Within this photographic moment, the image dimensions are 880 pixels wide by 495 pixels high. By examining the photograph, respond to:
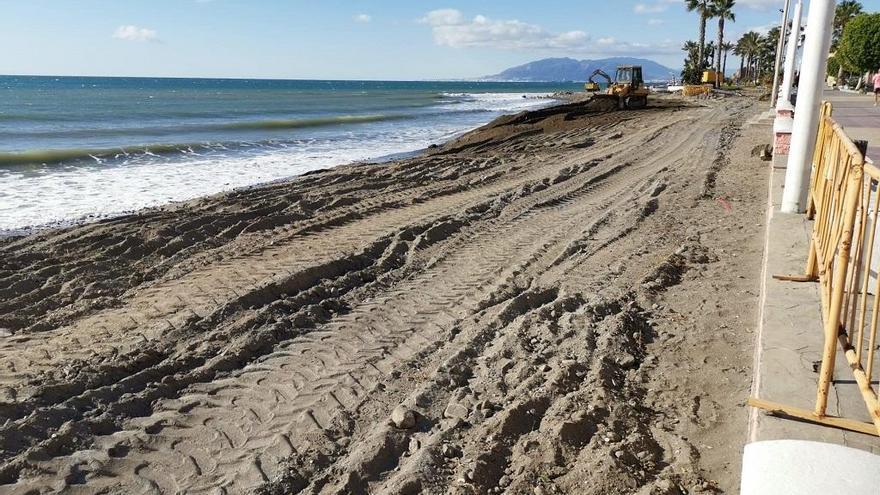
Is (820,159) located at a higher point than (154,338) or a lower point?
higher

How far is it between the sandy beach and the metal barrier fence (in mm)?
579

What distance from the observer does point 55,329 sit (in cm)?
544

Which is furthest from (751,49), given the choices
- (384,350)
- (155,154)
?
(384,350)

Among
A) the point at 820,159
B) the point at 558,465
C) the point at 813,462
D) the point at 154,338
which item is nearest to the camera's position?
the point at 813,462

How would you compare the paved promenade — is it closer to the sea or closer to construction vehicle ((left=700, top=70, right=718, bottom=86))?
the sea

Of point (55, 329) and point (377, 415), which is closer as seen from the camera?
point (377, 415)

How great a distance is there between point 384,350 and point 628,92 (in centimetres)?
3318

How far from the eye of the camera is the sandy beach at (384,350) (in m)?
3.54

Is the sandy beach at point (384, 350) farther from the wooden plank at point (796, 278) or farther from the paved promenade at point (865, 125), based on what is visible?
the paved promenade at point (865, 125)

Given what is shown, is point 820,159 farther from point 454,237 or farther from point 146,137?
point 146,137

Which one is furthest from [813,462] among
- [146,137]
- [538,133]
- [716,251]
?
[146,137]

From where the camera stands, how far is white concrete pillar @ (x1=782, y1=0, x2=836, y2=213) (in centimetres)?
682

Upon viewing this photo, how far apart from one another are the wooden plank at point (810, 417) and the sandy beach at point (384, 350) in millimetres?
307

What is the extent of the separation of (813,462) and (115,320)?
5.26 meters
